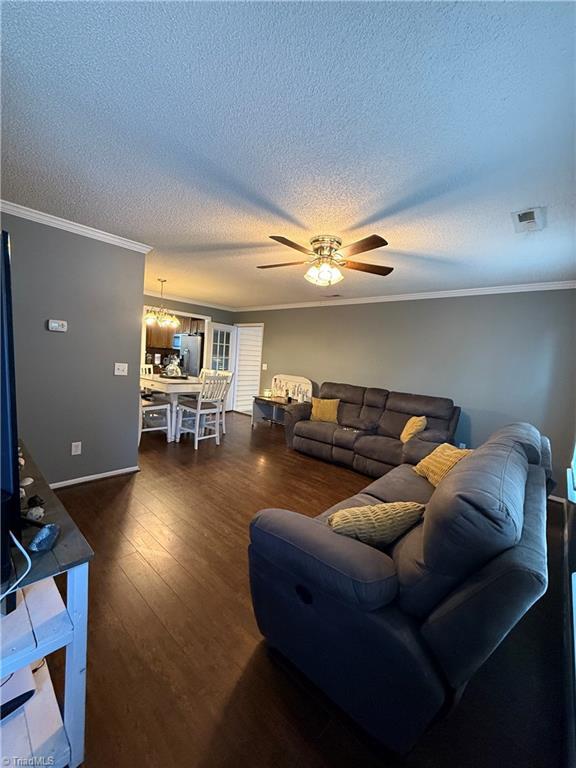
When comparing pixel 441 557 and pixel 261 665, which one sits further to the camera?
pixel 261 665

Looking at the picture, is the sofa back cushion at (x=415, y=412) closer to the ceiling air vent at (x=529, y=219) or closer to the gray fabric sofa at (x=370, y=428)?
the gray fabric sofa at (x=370, y=428)

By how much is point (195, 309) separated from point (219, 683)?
20.6ft

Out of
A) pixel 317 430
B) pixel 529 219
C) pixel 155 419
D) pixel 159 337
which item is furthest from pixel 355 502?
pixel 159 337

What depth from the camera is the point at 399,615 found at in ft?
3.50

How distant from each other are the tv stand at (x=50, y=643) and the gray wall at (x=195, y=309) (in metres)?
5.69

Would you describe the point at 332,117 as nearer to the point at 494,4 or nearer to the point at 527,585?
the point at 494,4

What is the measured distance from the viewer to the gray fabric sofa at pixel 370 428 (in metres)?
3.78

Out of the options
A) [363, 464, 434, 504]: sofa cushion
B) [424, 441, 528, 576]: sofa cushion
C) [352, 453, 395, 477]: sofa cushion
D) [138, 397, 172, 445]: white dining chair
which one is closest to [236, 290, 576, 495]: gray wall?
[352, 453, 395, 477]: sofa cushion

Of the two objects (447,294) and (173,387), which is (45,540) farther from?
(447,294)

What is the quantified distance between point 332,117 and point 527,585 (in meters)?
1.88

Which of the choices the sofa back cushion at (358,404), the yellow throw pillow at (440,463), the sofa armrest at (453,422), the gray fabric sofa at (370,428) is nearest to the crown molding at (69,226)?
the gray fabric sofa at (370,428)

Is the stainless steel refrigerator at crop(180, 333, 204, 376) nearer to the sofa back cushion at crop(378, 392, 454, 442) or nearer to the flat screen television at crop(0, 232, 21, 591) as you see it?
the sofa back cushion at crop(378, 392, 454, 442)

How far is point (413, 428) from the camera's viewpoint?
3932 millimetres

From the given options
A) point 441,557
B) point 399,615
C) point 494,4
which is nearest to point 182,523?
point 399,615
